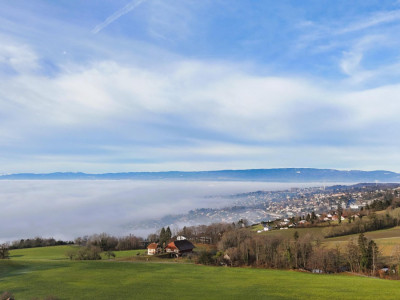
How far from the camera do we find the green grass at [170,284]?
93.4 feet

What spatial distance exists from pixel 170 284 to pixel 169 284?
13cm

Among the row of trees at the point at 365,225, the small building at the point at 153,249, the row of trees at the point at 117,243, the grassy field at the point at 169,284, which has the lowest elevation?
the row of trees at the point at 117,243

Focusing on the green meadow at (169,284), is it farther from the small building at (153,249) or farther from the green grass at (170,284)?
the small building at (153,249)

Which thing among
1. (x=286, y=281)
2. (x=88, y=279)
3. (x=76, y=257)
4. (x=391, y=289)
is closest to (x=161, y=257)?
(x=76, y=257)

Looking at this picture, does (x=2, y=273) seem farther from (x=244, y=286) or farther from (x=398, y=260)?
(x=398, y=260)

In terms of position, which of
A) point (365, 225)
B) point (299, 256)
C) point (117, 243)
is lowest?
point (117, 243)

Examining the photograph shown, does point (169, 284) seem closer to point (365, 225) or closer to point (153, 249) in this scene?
point (153, 249)

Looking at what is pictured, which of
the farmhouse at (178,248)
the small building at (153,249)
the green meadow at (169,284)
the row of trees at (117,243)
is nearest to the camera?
the green meadow at (169,284)

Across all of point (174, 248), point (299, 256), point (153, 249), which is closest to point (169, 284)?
point (299, 256)

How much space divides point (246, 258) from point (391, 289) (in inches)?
974

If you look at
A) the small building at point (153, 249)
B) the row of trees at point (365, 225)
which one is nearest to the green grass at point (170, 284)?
the small building at point (153, 249)

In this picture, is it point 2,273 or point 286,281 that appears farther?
point 2,273

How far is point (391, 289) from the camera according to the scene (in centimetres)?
3127

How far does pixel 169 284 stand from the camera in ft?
111
